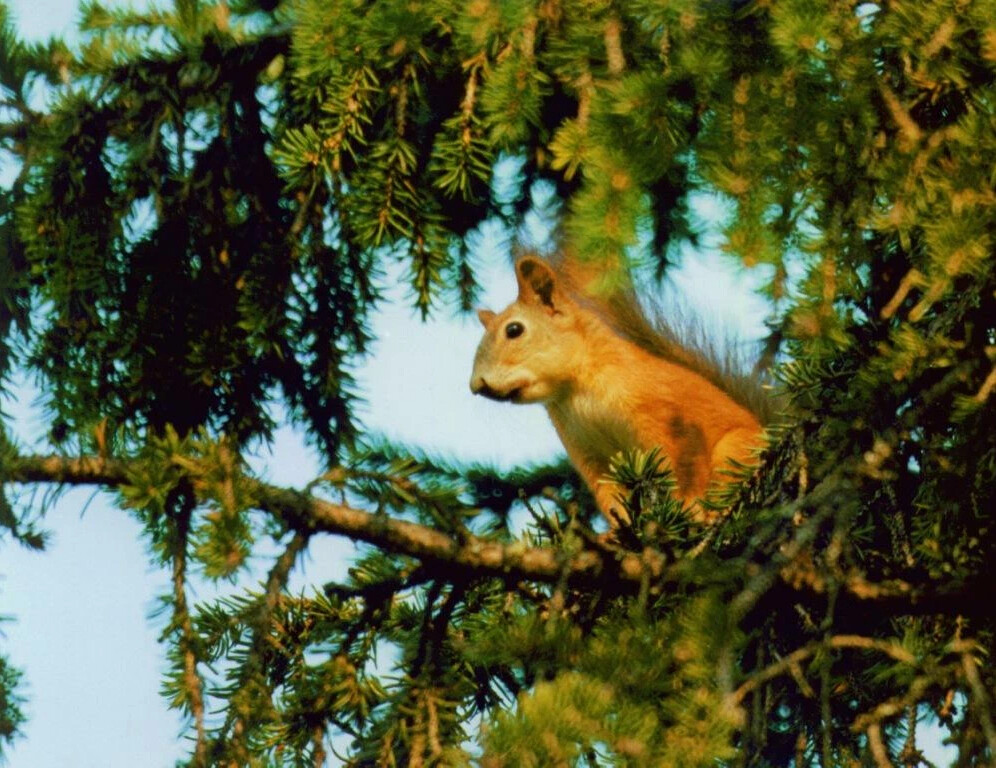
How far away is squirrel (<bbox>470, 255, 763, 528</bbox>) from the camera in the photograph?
3.28 metres

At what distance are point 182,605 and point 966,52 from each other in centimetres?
114

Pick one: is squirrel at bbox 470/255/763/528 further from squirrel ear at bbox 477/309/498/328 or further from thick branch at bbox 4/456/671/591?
thick branch at bbox 4/456/671/591

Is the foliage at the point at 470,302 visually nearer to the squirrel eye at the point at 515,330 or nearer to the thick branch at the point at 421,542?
the thick branch at the point at 421,542

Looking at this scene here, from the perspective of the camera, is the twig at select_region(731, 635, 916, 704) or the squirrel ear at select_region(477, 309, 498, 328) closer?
the twig at select_region(731, 635, 916, 704)

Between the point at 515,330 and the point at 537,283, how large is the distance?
161 mm

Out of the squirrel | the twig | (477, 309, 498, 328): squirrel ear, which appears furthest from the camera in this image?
(477, 309, 498, 328): squirrel ear

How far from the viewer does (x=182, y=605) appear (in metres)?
1.45

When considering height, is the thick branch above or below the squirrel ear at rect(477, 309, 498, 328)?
below

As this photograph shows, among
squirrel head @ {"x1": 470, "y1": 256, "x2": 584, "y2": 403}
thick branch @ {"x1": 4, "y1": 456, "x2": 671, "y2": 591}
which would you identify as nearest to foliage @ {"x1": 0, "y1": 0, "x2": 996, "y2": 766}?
thick branch @ {"x1": 4, "y1": 456, "x2": 671, "y2": 591}

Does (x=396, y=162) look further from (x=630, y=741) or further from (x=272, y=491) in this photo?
(x=630, y=741)

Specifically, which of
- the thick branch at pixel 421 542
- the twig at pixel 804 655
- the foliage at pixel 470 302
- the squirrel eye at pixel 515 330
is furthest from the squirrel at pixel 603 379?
the twig at pixel 804 655

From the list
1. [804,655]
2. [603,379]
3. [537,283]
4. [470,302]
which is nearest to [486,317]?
[537,283]

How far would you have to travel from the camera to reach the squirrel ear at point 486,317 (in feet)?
12.1

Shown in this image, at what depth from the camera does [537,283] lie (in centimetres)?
363
